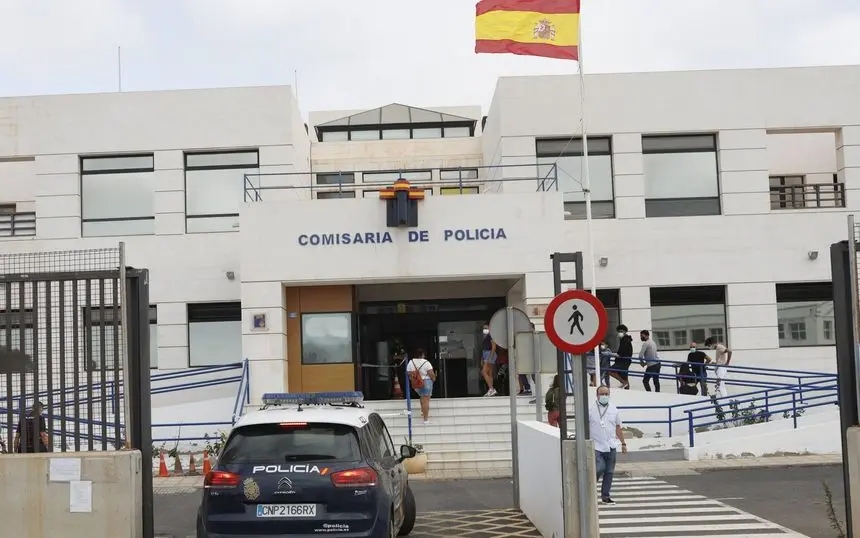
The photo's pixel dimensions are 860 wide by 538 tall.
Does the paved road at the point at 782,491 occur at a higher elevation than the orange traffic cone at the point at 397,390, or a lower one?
lower

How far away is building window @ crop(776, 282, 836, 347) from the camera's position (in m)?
25.3

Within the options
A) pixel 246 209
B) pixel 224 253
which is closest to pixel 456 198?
pixel 246 209

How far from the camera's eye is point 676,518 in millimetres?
12820

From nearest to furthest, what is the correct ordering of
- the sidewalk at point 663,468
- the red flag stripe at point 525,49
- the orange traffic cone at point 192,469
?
the sidewalk at point 663,468 → the orange traffic cone at point 192,469 → the red flag stripe at point 525,49

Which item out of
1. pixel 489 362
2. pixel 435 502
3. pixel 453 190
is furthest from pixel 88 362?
pixel 453 190

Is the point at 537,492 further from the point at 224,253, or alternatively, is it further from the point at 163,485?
the point at 224,253

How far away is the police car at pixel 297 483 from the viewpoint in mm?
8969

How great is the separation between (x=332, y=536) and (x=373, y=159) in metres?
22.4

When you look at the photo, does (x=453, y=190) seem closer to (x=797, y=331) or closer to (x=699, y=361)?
(x=699, y=361)

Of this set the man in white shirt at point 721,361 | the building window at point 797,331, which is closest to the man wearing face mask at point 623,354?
the man in white shirt at point 721,361

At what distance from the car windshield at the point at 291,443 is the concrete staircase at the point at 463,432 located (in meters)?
9.61

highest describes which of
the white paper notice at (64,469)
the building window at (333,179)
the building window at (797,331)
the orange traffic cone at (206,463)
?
the building window at (333,179)

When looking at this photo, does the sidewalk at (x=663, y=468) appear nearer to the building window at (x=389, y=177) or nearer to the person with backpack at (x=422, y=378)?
the person with backpack at (x=422, y=378)

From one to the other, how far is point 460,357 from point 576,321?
1787cm
